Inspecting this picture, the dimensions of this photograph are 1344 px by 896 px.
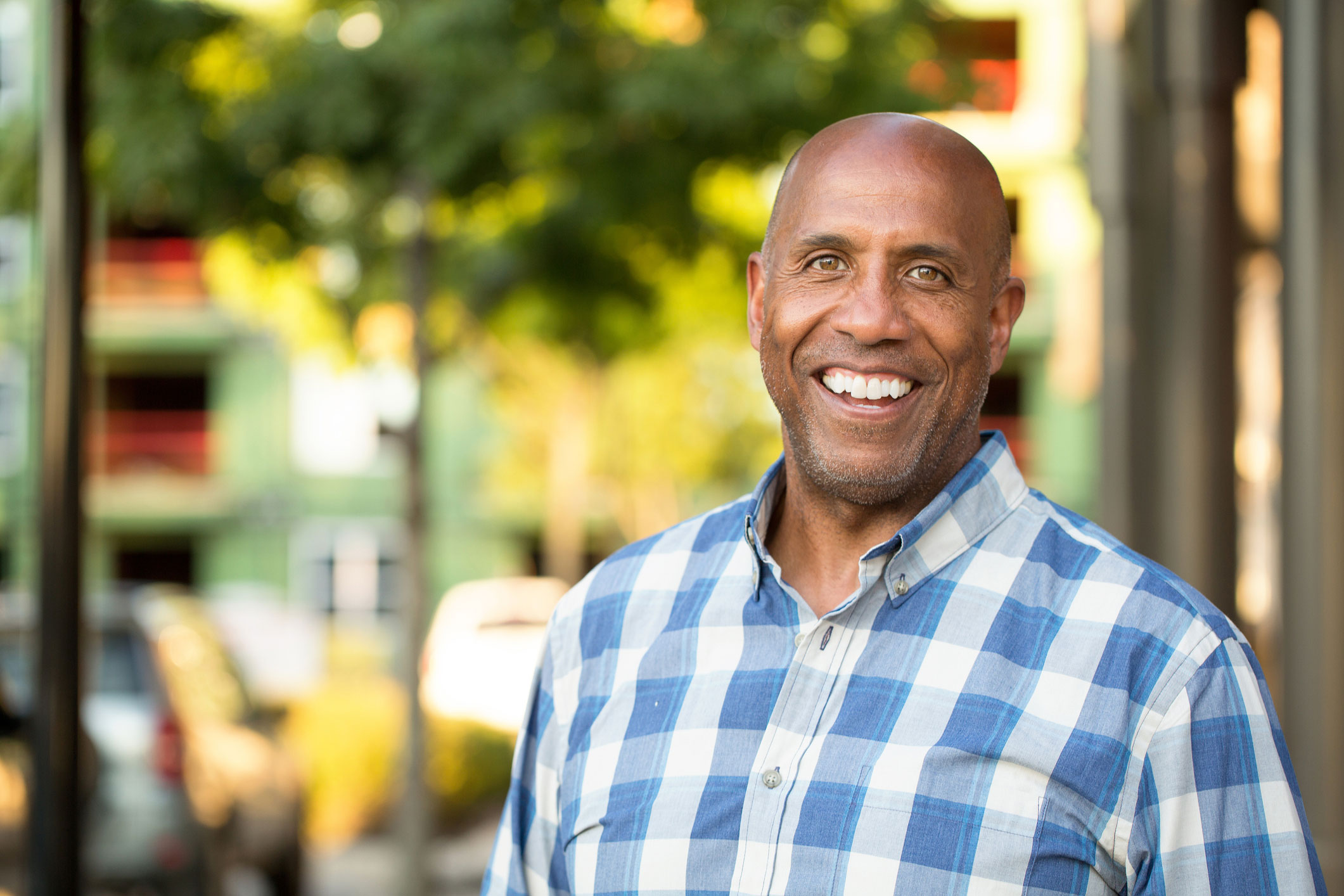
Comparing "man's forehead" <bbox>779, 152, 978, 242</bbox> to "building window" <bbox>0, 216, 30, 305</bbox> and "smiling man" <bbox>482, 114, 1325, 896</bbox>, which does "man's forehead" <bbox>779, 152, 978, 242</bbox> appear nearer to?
"smiling man" <bbox>482, 114, 1325, 896</bbox>

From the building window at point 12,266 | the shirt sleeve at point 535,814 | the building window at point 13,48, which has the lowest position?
the shirt sleeve at point 535,814

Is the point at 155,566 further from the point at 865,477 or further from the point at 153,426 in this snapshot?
the point at 865,477

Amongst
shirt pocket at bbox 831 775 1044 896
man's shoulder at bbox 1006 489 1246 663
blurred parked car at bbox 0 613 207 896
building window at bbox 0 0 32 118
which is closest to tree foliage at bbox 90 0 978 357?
blurred parked car at bbox 0 613 207 896

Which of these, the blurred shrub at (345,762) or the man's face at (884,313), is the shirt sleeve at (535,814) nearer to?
the man's face at (884,313)

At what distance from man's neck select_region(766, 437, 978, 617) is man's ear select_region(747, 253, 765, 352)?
191 millimetres

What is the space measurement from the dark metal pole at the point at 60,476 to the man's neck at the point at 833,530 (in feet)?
6.88

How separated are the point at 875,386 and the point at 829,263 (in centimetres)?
17

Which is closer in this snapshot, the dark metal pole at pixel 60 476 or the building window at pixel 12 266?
the dark metal pole at pixel 60 476

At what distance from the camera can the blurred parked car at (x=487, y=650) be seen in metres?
13.1

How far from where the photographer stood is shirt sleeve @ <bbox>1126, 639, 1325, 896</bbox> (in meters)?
1.52

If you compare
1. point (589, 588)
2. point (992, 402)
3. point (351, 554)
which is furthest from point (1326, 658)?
point (992, 402)

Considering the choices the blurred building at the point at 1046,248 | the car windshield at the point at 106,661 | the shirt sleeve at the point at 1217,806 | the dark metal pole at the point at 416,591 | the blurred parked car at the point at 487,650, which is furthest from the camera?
the blurred building at the point at 1046,248

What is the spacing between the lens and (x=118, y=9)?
5898 mm

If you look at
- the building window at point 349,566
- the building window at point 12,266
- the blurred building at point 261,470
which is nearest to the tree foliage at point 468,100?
the blurred building at point 261,470
